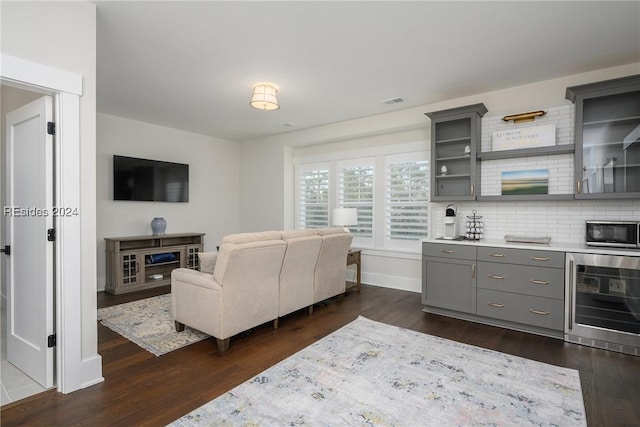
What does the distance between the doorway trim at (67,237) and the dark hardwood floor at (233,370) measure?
22 centimetres

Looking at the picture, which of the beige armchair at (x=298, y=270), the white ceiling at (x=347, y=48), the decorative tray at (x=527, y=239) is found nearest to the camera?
the white ceiling at (x=347, y=48)

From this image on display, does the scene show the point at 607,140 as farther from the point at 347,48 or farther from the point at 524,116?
the point at 347,48

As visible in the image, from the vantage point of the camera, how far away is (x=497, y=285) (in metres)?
3.55

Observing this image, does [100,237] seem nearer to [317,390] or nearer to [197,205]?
[197,205]

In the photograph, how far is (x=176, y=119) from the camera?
5.50 metres

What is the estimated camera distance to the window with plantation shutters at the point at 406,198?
5.00 m

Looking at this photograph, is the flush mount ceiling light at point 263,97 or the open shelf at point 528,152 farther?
the flush mount ceiling light at point 263,97

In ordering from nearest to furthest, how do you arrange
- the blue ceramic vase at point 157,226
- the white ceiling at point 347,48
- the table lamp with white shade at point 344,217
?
the white ceiling at point 347,48
the table lamp with white shade at point 344,217
the blue ceramic vase at point 157,226

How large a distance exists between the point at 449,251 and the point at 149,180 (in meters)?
4.95

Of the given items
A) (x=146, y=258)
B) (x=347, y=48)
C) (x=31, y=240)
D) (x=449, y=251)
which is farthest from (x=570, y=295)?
(x=146, y=258)

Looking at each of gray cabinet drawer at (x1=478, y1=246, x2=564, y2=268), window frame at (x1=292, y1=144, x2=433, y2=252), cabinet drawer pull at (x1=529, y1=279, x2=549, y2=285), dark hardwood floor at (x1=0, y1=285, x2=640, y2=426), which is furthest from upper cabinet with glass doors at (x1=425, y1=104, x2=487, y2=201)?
dark hardwood floor at (x1=0, y1=285, x2=640, y2=426)

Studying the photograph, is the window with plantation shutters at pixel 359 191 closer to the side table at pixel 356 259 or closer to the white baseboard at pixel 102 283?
the side table at pixel 356 259

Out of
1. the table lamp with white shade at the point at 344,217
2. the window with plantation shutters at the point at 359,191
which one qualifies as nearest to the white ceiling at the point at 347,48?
the window with plantation shutters at the point at 359,191

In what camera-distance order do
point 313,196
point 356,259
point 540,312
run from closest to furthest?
point 540,312
point 356,259
point 313,196
